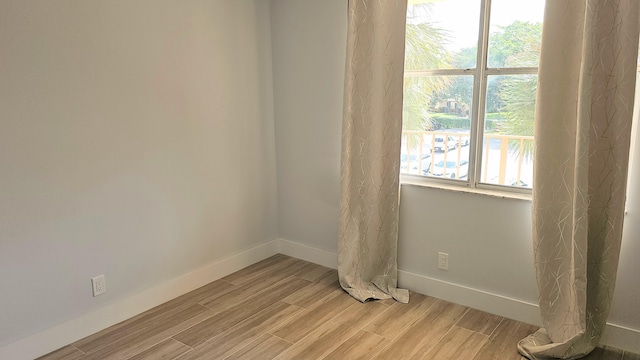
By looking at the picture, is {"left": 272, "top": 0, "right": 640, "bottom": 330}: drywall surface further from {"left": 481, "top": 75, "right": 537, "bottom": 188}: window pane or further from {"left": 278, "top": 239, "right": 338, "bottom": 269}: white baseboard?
{"left": 481, "top": 75, "right": 537, "bottom": 188}: window pane

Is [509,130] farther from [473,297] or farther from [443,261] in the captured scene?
[473,297]

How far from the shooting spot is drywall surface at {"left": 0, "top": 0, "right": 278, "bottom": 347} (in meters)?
2.34

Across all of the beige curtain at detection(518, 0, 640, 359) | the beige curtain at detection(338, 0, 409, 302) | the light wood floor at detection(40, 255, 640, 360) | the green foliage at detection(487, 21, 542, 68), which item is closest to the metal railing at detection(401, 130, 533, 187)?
the beige curtain at detection(338, 0, 409, 302)

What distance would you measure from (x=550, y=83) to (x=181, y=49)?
2.21 meters

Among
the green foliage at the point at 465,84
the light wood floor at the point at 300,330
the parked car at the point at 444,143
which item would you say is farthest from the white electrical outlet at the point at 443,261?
the green foliage at the point at 465,84

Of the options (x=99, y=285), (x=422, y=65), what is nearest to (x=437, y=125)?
(x=422, y=65)

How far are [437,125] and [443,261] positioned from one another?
90 centimetres

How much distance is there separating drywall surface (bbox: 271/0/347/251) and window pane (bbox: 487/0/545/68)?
1023mm

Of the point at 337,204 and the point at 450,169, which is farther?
the point at 337,204

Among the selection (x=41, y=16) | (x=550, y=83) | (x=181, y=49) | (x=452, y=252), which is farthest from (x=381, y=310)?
(x=41, y=16)

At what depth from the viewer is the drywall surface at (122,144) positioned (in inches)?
92.0

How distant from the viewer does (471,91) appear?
2857mm

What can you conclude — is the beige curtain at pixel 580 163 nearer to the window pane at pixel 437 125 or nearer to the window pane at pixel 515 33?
the window pane at pixel 515 33

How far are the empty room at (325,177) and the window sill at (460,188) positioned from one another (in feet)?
0.04
